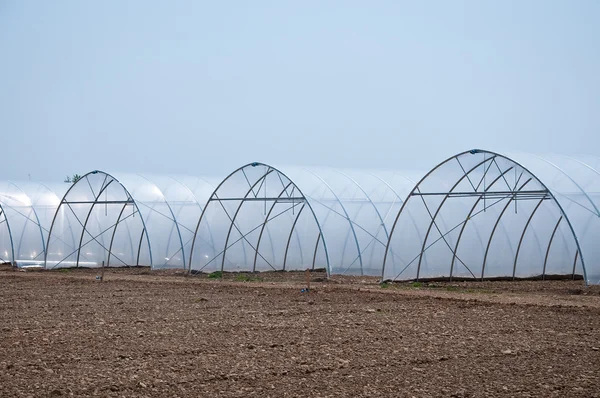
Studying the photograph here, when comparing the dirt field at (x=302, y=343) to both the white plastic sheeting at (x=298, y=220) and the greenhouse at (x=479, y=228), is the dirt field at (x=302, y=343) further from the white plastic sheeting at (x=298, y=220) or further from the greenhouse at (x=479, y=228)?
the white plastic sheeting at (x=298, y=220)

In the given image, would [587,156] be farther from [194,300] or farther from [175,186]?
[175,186]

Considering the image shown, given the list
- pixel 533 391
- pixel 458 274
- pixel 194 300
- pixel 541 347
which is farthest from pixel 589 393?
pixel 458 274

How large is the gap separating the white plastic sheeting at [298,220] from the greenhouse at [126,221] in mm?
1845

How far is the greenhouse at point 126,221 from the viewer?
33.3 m

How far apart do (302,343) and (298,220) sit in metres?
17.8

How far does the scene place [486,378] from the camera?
1063 centimetres

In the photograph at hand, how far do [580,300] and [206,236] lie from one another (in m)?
15.7

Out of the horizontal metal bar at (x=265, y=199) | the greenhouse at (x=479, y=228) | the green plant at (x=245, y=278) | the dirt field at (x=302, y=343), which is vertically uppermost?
the horizontal metal bar at (x=265, y=199)

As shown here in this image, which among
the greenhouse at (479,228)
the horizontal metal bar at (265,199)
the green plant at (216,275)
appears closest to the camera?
the greenhouse at (479,228)

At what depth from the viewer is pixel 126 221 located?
35031mm

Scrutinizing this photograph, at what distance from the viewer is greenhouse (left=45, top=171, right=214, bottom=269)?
109 feet

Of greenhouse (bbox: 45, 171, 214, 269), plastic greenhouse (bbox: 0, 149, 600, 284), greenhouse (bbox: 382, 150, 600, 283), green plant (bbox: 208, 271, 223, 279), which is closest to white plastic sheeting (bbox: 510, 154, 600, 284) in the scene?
plastic greenhouse (bbox: 0, 149, 600, 284)

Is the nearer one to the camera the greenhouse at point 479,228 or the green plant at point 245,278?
the greenhouse at point 479,228

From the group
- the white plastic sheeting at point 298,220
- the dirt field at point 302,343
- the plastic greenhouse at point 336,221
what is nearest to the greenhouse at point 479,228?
the plastic greenhouse at point 336,221
